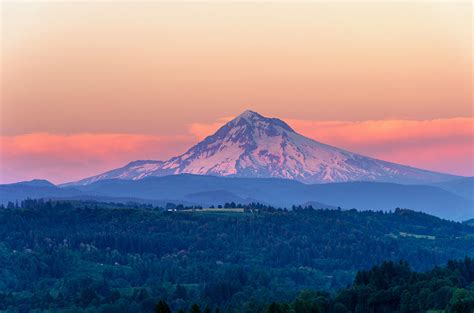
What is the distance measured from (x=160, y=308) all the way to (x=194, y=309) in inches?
667

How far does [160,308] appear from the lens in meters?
155

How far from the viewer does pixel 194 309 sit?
17162cm

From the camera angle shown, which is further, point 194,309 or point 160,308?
point 194,309
